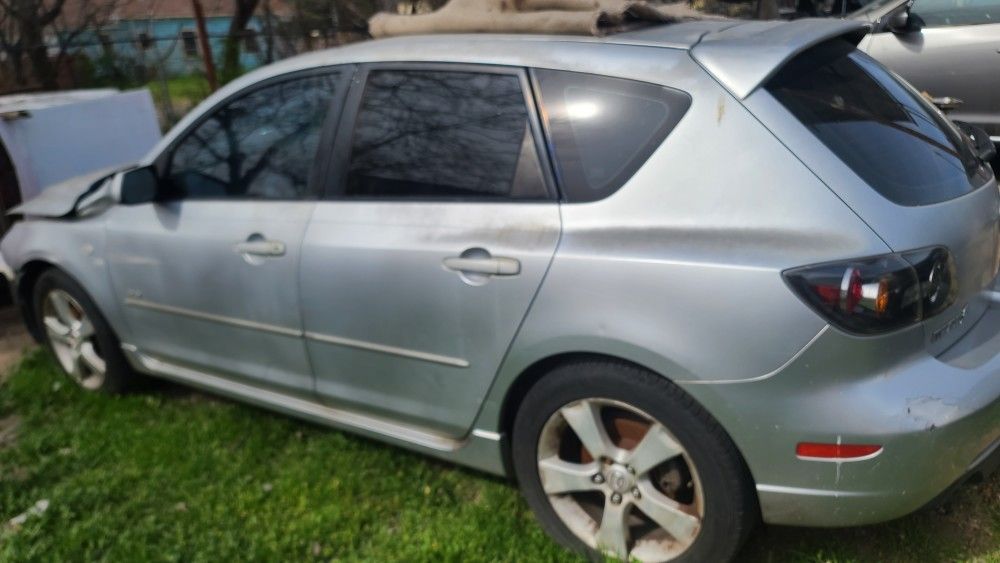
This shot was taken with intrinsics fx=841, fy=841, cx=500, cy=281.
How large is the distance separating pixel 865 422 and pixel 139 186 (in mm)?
2835

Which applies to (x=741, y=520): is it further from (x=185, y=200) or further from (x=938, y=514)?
(x=185, y=200)

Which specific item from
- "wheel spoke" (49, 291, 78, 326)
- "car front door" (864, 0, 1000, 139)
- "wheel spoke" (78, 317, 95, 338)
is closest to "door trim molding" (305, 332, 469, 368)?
"wheel spoke" (78, 317, 95, 338)

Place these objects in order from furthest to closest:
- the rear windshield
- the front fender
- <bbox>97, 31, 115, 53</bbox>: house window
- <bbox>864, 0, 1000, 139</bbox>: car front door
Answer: <bbox>97, 31, 115, 53</bbox>: house window
<bbox>864, 0, 1000, 139</bbox>: car front door
the front fender
the rear windshield

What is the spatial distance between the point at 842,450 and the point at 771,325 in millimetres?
376

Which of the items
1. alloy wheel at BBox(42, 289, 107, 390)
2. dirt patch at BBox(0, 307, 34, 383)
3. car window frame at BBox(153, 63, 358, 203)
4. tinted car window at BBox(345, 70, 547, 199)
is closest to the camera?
tinted car window at BBox(345, 70, 547, 199)

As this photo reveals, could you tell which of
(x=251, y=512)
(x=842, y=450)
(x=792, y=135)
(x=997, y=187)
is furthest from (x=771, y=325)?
(x=251, y=512)

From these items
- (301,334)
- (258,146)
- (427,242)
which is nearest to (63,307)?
(258,146)

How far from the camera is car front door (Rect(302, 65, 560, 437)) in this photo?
100 inches

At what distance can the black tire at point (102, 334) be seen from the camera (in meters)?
3.93

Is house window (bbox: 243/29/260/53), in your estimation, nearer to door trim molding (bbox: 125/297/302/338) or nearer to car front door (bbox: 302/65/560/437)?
door trim molding (bbox: 125/297/302/338)

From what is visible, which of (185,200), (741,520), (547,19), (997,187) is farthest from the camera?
(185,200)

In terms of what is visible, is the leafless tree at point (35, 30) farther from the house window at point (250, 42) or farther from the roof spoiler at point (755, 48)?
the roof spoiler at point (755, 48)

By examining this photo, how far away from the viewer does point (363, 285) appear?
2840 millimetres

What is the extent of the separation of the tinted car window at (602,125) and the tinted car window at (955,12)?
4.55 meters
